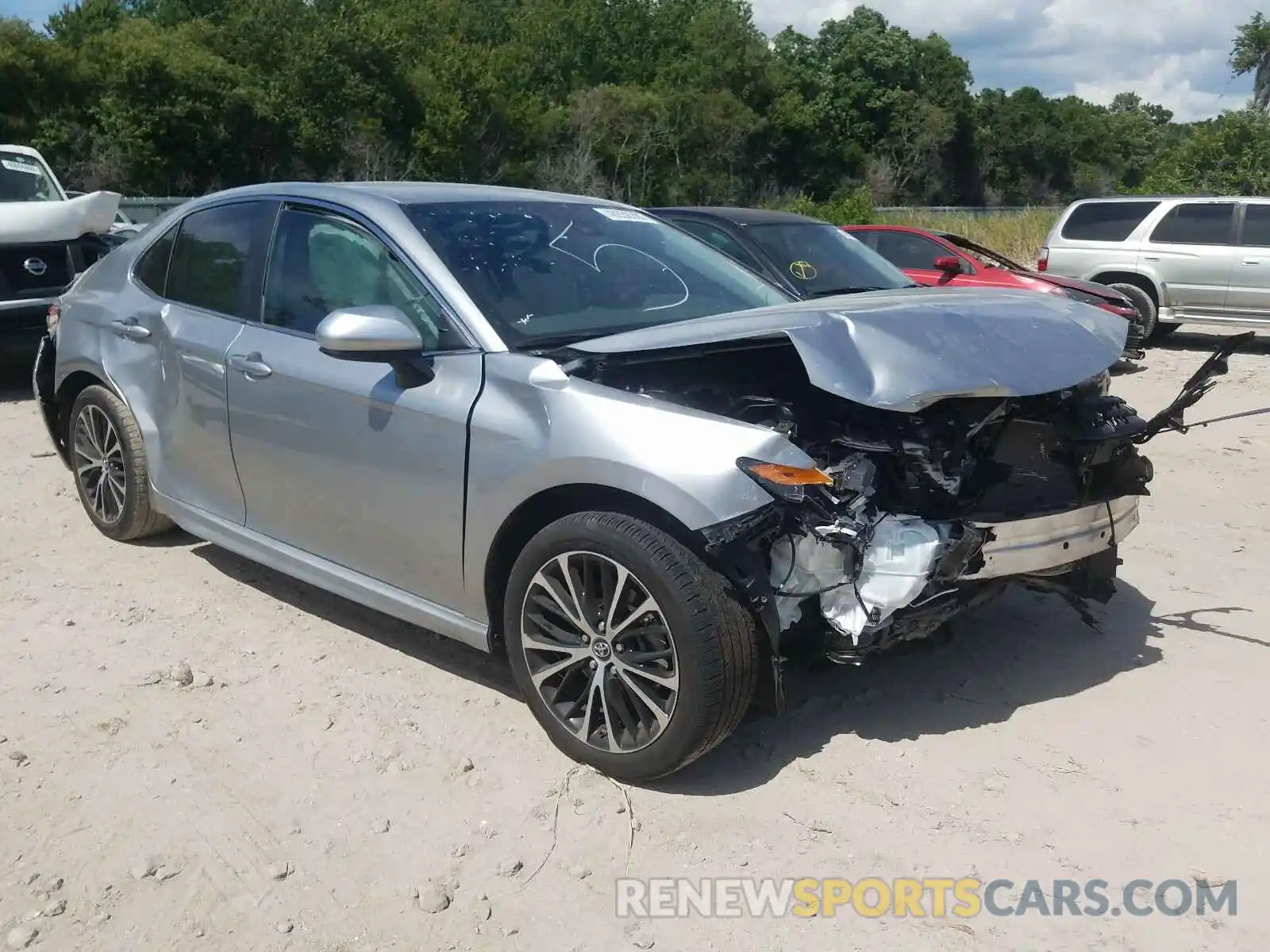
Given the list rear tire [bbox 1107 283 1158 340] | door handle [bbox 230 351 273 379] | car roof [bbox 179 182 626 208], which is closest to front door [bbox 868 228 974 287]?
rear tire [bbox 1107 283 1158 340]

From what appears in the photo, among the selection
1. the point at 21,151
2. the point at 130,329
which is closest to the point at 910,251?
the point at 21,151

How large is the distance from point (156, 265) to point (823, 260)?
4541mm

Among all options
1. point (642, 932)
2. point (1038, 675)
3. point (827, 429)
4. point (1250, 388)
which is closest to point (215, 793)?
point (642, 932)

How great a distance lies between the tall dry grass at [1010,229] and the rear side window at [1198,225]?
16.6ft

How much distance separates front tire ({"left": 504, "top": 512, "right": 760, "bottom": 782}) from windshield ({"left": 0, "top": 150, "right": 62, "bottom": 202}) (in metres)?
8.59

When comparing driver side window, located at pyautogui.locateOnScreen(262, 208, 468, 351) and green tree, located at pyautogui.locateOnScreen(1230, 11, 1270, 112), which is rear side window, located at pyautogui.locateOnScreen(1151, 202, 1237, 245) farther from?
green tree, located at pyautogui.locateOnScreen(1230, 11, 1270, 112)

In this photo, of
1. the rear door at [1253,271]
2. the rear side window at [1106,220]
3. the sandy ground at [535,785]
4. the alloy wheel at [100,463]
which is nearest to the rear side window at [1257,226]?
the rear door at [1253,271]

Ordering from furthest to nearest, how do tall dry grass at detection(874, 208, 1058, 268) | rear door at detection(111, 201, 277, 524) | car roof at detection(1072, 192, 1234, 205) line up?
tall dry grass at detection(874, 208, 1058, 268) < car roof at detection(1072, 192, 1234, 205) < rear door at detection(111, 201, 277, 524)

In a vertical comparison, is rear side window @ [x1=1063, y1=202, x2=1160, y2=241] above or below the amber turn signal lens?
above

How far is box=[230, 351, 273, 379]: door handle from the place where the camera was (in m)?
4.25

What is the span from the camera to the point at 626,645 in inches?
133

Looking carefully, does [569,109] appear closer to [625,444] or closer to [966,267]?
[966,267]

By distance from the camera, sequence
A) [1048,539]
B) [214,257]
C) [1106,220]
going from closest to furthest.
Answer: [1048,539] → [214,257] → [1106,220]

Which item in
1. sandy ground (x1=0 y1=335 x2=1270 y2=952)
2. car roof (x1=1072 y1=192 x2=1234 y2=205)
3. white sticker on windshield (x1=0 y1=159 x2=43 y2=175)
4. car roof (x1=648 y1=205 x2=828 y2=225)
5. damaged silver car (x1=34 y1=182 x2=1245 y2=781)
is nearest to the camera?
sandy ground (x1=0 y1=335 x2=1270 y2=952)
